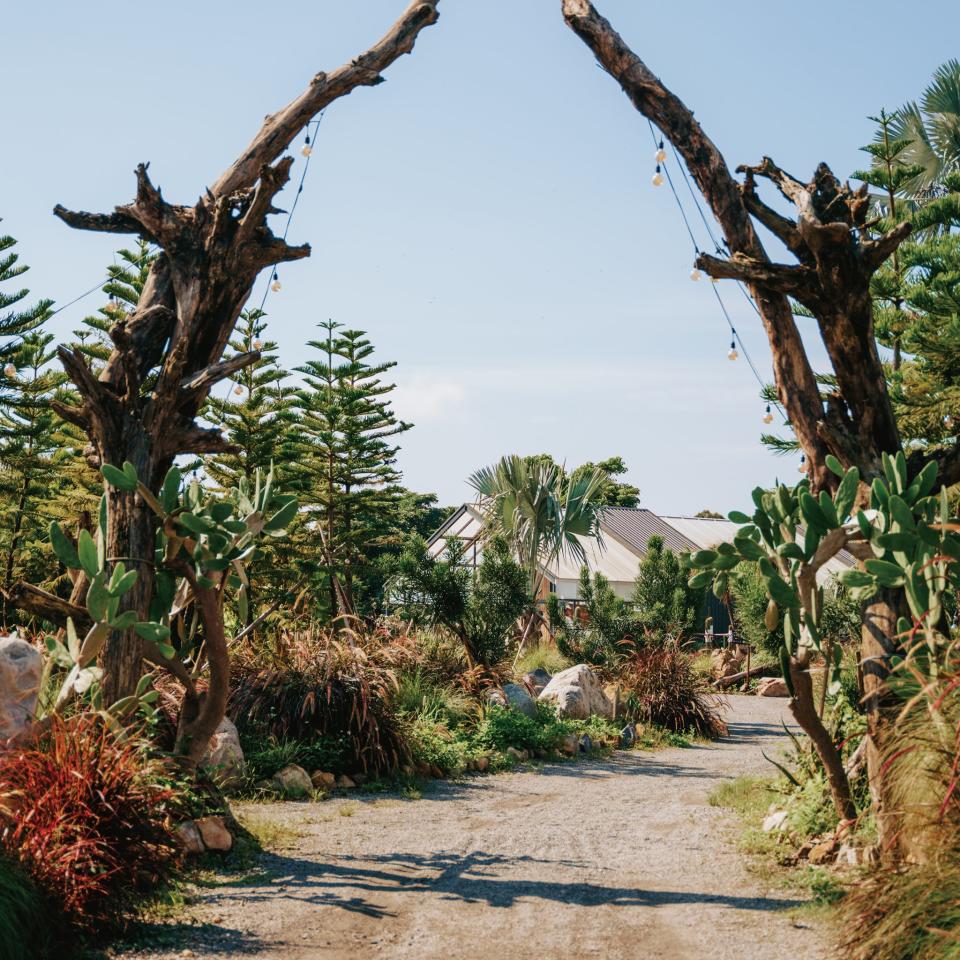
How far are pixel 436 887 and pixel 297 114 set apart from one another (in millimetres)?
4471

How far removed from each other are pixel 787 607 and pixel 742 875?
4.83ft

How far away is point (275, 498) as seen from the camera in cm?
526

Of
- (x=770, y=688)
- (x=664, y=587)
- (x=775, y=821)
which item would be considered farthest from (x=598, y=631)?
(x=775, y=821)

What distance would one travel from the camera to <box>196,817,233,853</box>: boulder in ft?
16.4

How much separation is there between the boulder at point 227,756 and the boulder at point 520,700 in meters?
4.00

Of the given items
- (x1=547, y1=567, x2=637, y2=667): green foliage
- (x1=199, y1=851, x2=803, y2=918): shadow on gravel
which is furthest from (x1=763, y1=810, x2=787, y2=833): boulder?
(x1=547, y1=567, x2=637, y2=667): green foliage

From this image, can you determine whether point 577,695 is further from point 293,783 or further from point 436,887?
point 436,887

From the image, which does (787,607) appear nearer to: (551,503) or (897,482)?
(897,482)

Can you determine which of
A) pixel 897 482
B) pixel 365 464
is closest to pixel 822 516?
pixel 897 482

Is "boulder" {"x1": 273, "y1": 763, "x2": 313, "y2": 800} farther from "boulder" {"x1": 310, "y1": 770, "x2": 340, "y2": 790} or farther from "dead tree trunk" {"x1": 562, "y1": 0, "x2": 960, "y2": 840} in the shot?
"dead tree trunk" {"x1": 562, "y1": 0, "x2": 960, "y2": 840}

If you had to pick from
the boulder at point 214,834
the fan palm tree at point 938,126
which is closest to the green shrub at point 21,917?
the boulder at point 214,834

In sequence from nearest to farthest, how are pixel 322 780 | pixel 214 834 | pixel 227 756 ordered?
pixel 214 834, pixel 227 756, pixel 322 780

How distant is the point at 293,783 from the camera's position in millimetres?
7184

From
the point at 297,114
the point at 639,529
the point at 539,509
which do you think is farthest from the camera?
the point at 639,529
